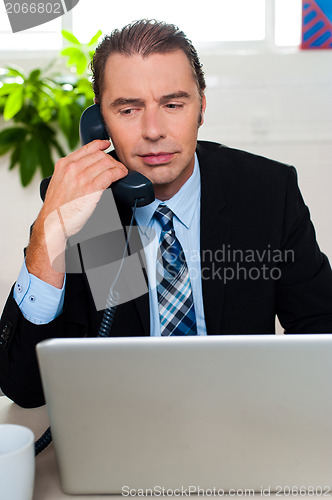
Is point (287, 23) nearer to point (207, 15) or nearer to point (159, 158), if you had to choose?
point (207, 15)

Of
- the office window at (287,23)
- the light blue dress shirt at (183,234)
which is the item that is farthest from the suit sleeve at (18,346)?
the office window at (287,23)

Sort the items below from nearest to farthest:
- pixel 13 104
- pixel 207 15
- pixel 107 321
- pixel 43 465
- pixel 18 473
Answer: pixel 18 473 → pixel 43 465 → pixel 107 321 → pixel 13 104 → pixel 207 15

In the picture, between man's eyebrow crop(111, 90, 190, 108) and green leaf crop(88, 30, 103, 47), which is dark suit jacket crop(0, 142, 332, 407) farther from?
green leaf crop(88, 30, 103, 47)

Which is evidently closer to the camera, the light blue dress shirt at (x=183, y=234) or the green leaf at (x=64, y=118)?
the light blue dress shirt at (x=183, y=234)

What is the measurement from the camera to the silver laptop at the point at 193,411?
574 mm

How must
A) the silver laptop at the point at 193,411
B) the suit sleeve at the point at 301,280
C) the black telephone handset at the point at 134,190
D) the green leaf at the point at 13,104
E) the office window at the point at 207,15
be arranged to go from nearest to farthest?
the silver laptop at the point at 193,411
the black telephone handset at the point at 134,190
the suit sleeve at the point at 301,280
the green leaf at the point at 13,104
the office window at the point at 207,15

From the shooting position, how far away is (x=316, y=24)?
257 cm

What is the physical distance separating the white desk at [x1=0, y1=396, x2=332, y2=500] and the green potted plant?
180 cm

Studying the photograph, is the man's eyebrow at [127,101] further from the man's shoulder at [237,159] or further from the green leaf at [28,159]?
the green leaf at [28,159]

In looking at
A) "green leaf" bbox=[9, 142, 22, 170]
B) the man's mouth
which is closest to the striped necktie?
the man's mouth

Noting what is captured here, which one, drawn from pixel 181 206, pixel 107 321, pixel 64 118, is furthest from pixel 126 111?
pixel 64 118

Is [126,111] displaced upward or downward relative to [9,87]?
upward

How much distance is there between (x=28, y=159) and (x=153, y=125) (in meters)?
1.54

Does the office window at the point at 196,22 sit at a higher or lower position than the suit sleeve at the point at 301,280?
higher
